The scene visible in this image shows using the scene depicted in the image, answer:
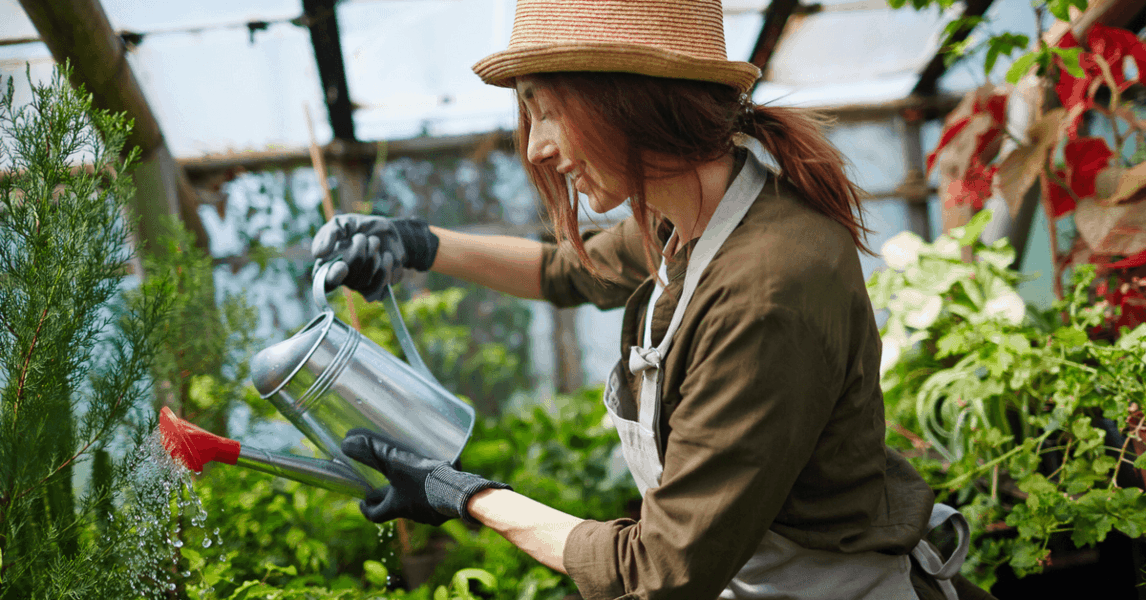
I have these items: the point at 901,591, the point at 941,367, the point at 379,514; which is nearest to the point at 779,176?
the point at 901,591

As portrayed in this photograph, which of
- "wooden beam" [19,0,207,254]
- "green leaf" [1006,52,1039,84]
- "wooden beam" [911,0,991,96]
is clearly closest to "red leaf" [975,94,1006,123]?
"green leaf" [1006,52,1039,84]

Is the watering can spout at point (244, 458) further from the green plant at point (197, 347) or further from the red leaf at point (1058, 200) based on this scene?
the red leaf at point (1058, 200)

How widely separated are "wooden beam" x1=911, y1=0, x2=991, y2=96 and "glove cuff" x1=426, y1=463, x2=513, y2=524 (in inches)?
98.9

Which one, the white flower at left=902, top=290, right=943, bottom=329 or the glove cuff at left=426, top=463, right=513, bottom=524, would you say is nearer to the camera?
the glove cuff at left=426, top=463, right=513, bottom=524

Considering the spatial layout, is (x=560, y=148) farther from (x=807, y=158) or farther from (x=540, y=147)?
(x=807, y=158)

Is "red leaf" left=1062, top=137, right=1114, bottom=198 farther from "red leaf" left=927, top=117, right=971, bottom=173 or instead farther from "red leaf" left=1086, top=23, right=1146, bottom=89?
"red leaf" left=927, top=117, right=971, bottom=173

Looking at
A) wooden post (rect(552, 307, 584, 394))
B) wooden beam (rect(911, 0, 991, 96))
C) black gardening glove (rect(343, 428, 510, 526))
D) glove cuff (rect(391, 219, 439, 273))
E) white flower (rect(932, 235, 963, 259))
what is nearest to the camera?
black gardening glove (rect(343, 428, 510, 526))

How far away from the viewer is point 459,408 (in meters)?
1.19

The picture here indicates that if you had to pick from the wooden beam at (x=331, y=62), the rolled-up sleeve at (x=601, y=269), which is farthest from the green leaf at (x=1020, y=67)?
the wooden beam at (x=331, y=62)

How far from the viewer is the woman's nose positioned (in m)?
0.93

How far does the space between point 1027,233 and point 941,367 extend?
559 millimetres

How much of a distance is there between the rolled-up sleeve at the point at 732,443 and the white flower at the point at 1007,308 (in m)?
1.07

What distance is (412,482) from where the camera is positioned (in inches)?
41.7

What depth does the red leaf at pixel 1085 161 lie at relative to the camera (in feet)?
5.61
